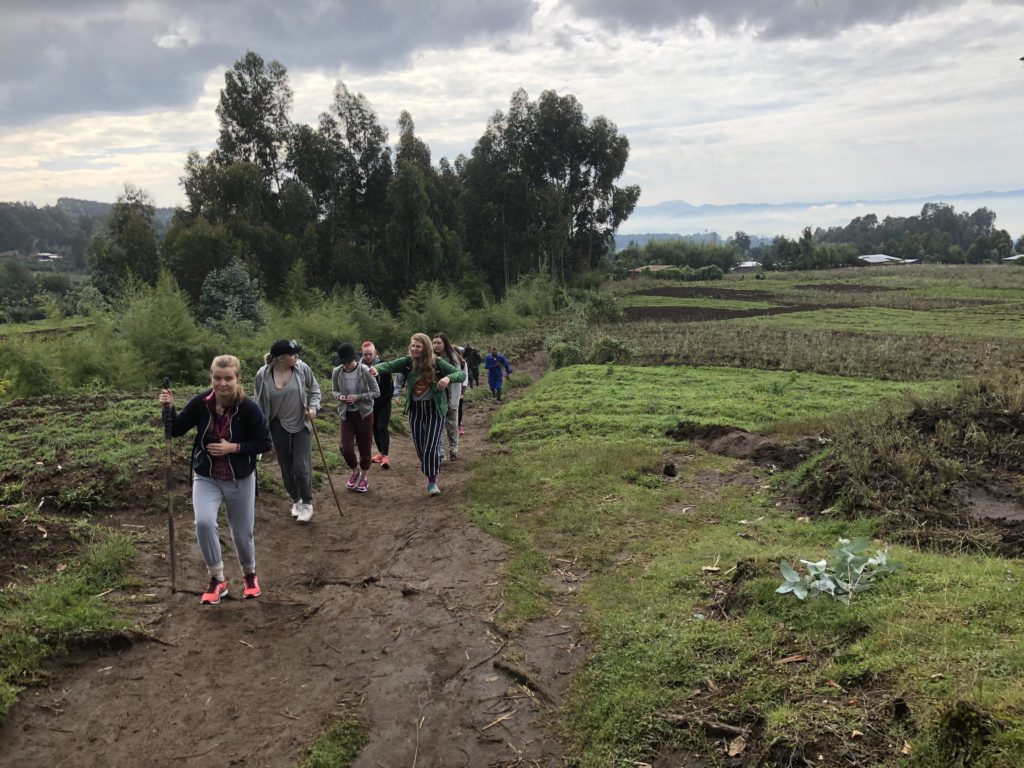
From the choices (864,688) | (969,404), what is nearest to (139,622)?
(864,688)

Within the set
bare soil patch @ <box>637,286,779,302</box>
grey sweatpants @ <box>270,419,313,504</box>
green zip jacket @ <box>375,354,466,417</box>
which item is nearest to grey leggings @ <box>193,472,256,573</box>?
grey sweatpants @ <box>270,419,313,504</box>

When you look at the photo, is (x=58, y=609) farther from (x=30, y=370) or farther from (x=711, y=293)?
(x=711, y=293)

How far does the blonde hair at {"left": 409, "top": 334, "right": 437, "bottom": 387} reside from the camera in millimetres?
8258

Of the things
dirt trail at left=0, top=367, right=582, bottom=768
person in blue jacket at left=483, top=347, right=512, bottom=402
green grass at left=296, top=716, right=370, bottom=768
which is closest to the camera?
green grass at left=296, top=716, right=370, bottom=768

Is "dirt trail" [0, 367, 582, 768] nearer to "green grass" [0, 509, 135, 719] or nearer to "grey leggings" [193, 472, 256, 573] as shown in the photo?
"green grass" [0, 509, 135, 719]

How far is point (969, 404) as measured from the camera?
8805 millimetres

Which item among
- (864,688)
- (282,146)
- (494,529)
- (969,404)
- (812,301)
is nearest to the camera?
(864,688)

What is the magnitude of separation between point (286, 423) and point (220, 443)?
2.14m

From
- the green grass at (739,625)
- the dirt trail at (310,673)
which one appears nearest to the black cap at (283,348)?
the dirt trail at (310,673)

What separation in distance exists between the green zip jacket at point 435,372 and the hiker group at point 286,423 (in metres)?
0.01

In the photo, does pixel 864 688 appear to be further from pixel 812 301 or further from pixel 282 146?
pixel 812 301

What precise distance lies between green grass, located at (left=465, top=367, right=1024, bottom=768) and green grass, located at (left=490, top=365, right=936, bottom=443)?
3410mm

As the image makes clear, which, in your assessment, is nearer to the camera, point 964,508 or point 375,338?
point 964,508

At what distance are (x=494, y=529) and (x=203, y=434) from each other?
326 cm
